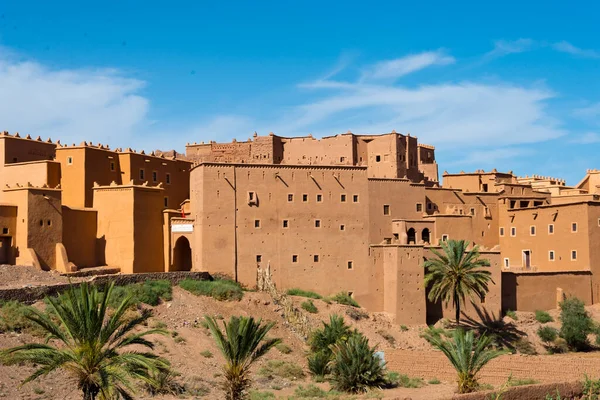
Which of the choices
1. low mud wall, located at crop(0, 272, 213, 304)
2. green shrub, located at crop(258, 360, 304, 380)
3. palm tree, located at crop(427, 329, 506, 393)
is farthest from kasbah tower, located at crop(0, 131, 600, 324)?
palm tree, located at crop(427, 329, 506, 393)

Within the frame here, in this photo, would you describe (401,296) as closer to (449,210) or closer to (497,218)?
(449,210)

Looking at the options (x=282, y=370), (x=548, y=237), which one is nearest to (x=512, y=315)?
(x=548, y=237)

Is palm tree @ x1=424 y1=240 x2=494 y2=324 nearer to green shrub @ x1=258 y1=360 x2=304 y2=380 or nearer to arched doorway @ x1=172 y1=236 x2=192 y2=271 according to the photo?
green shrub @ x1=258 y1=360 x2=304 y2=380

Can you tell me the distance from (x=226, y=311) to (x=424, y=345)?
9443 millimetres

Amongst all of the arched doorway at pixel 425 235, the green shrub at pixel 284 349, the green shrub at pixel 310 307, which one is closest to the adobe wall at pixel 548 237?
the arched doorway at pixel 425 235

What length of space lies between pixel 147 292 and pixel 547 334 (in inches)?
766

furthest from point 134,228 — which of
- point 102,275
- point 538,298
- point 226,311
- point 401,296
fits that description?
point 538,298

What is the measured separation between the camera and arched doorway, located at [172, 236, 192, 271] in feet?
122

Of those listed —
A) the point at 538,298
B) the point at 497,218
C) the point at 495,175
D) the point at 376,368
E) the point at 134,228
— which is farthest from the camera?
the point at 495,175

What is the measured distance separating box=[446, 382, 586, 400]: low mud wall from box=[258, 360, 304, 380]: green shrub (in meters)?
10.2

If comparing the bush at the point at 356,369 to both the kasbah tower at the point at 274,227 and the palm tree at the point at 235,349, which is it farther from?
the kasbah tower at the point at 274,227

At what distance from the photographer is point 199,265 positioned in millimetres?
35875

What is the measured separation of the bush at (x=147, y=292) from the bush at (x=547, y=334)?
59.9 ft

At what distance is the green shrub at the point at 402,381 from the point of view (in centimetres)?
2795
